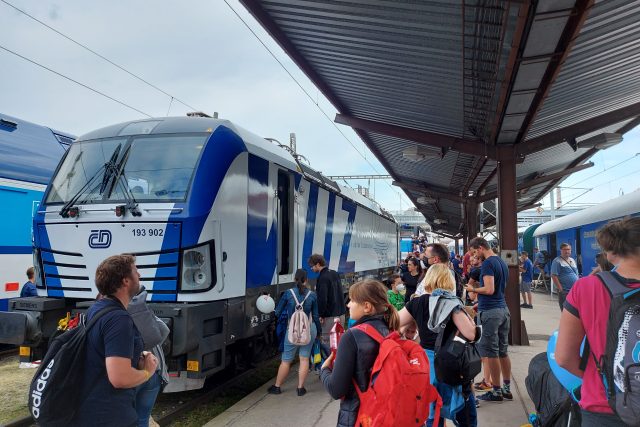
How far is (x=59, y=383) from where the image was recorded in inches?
90.9

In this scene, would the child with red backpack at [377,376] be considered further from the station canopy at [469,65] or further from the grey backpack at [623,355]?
the station canopy at [469,65]

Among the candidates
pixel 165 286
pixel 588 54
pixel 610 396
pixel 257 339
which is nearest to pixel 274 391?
pixel 257 339

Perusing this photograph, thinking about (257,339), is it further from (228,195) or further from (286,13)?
(286,13)

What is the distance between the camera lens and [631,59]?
664 centimetres

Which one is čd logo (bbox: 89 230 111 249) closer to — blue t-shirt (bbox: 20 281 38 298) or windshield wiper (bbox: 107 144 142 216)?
windshield wiper (bbox: 107 144 142 216)

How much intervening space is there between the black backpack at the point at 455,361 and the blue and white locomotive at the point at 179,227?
235cm

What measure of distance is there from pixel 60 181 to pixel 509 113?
6.13 meters

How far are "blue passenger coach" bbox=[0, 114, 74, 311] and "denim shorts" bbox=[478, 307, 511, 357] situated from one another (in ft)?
22.5

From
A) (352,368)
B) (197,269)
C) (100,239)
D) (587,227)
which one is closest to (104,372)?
(352,368)

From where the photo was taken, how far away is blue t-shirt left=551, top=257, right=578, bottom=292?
28.1 feet

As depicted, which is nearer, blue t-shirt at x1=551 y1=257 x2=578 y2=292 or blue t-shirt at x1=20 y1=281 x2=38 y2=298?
blue t-shirt at x1=20 y1=281 x2=38 y2=298

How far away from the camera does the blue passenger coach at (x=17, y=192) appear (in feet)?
25.2

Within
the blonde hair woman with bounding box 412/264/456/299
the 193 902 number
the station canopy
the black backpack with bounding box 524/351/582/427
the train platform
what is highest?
the station canopy

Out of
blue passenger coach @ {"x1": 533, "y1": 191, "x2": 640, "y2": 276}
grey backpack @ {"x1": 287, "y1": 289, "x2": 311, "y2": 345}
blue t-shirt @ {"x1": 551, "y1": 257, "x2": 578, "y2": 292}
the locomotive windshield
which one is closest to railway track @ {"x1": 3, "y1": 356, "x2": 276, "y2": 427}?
grey backpack @ {"x1": 287, "y1": 289, "x2": 311, "y2": 345}
